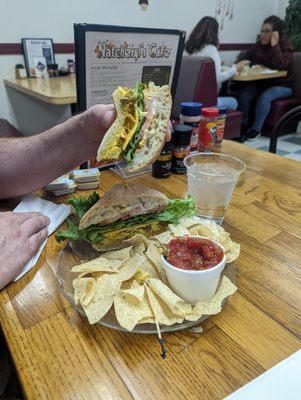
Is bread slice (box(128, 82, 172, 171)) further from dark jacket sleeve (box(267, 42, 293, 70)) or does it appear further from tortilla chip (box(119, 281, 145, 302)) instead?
dark jacket sleeve (box(267, 42, 293, 70))

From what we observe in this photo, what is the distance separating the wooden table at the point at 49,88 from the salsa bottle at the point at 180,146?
1.57 metres

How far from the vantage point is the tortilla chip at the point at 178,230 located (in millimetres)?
804

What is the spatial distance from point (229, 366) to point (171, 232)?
0.36m

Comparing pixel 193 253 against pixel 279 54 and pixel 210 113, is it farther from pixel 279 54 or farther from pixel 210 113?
pixel 279 54

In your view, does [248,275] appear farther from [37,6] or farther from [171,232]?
[37,6]

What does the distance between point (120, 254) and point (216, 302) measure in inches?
9.8

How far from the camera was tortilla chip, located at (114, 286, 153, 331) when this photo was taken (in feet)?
1.90

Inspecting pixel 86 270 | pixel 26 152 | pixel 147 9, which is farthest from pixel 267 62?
pixel 86 270

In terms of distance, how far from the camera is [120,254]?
2.48 feet

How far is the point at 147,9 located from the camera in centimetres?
440

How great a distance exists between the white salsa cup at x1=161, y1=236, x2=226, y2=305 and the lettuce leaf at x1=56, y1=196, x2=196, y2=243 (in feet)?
0.75

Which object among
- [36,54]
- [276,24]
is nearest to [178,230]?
[36,54]

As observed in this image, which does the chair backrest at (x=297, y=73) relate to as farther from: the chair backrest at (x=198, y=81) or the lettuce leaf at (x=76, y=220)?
the lettuce leaf at (x=76, y=220)

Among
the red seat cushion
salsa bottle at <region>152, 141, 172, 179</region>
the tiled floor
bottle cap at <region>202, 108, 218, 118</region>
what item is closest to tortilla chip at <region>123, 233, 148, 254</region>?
salsa bottle at <region>152, 141, 172, 179</region>
